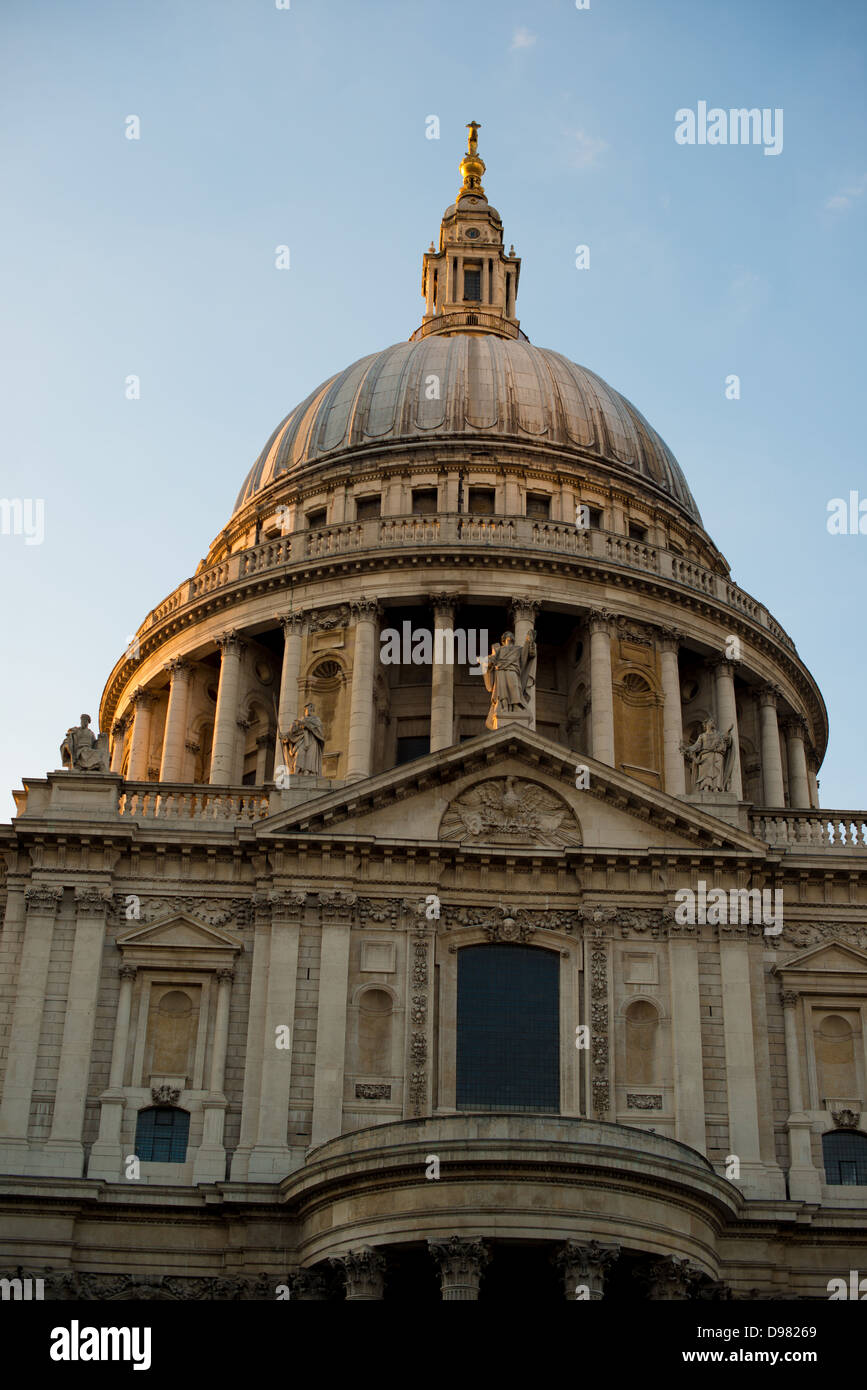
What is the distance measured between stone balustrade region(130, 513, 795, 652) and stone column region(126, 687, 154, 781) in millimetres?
3911

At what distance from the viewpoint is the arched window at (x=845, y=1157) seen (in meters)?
36.8

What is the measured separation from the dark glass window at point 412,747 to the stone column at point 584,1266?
2238 centimetres

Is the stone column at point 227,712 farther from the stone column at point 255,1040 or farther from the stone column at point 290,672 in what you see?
the stone column at point 255,1040

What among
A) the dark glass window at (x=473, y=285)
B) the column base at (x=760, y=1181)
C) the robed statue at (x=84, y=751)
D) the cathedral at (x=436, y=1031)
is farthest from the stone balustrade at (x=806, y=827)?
the dark glass window at (x=473, y=285)

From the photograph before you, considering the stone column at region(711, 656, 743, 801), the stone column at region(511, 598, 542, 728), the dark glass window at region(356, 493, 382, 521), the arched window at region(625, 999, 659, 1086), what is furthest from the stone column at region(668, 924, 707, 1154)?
the dark glass window at region(356, 493, 382, 521)

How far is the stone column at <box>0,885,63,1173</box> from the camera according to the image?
35.6 metres

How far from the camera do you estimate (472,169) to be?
7575cm

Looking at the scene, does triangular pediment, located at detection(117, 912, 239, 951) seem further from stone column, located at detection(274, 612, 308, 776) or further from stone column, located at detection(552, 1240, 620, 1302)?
stone column, located at detection(274, 612, 308, 776)

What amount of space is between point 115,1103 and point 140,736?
869 inches

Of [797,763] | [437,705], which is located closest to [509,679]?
[437,705]

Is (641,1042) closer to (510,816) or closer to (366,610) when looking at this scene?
(510,816)

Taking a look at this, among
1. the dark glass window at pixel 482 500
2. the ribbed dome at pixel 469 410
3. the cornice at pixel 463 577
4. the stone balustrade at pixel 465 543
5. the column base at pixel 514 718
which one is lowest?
the column base at pixel 514 718
